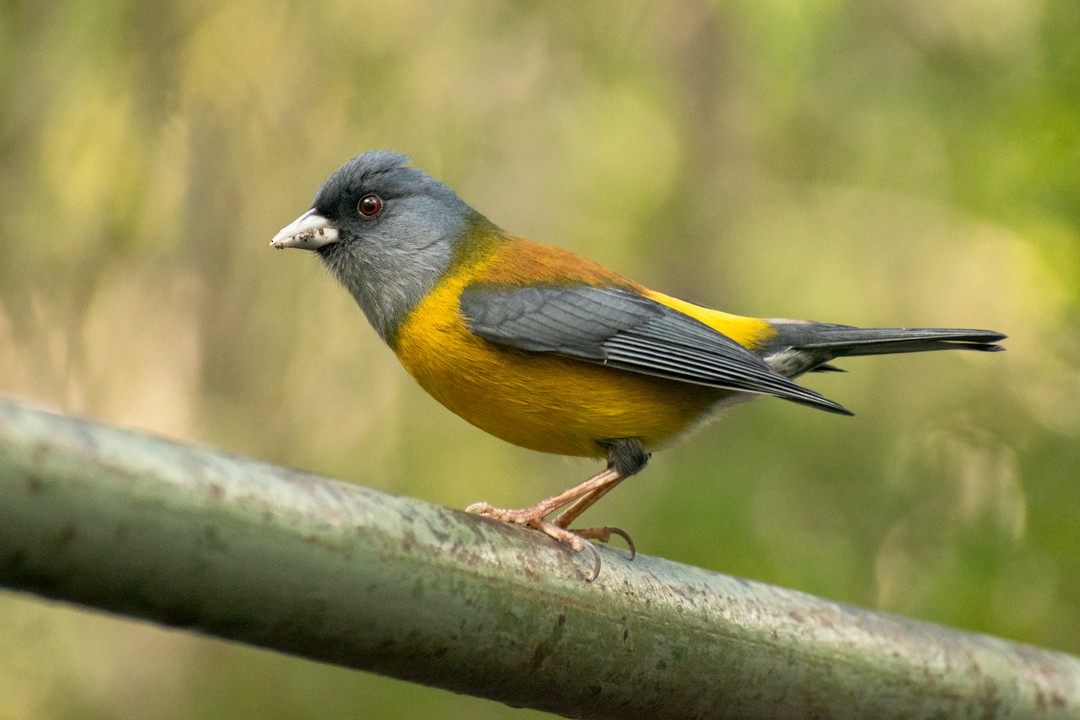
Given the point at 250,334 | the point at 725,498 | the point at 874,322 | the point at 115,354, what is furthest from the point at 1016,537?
the point at 115,354

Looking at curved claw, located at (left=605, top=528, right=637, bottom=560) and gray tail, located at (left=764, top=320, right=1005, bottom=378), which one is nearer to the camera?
curved claw, located at (left=605, top=528, right=637, bottom=560)

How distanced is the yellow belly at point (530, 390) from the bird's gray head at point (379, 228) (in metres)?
0.25

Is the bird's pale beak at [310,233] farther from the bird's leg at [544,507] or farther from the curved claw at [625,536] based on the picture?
the curved claw at [625,536]

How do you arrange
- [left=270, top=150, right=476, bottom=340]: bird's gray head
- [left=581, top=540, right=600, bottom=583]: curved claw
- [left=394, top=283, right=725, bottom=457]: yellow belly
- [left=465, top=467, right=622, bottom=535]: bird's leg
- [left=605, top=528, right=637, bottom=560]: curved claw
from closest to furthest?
[left=581, top=540, right=600, bottom=583]: curved claw
[left=605, top=528, right=637, bottom=560]: curved claw
[left=465, top=467, right=622, bottom=535]: bird's leg
[left=394, top=283, right=725, bottom=457]: yellow belly
[left=270, top=150, right=476, bottom=340]: bird's gray head

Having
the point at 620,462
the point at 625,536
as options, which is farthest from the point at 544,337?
the point at 625,536

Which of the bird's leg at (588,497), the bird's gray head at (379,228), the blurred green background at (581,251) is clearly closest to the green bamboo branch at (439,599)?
the bird's leg at (588,497)

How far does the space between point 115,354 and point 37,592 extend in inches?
169

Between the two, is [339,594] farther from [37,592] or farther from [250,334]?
[250,334]

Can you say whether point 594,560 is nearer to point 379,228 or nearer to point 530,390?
point 530,390

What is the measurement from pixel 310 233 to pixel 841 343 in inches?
67.0

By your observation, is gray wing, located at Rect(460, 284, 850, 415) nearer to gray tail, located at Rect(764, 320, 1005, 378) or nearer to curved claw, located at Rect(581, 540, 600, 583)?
gray tail, located at Rect(764, 320, 1005, 378)

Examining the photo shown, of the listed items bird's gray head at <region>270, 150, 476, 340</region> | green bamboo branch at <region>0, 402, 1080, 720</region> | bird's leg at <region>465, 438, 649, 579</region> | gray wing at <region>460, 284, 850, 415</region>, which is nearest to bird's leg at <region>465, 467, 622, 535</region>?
bird's leg at <region>465, 438, 649, 579</region>

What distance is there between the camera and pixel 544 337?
3625mm

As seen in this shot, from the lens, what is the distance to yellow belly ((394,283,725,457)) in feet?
11.7
